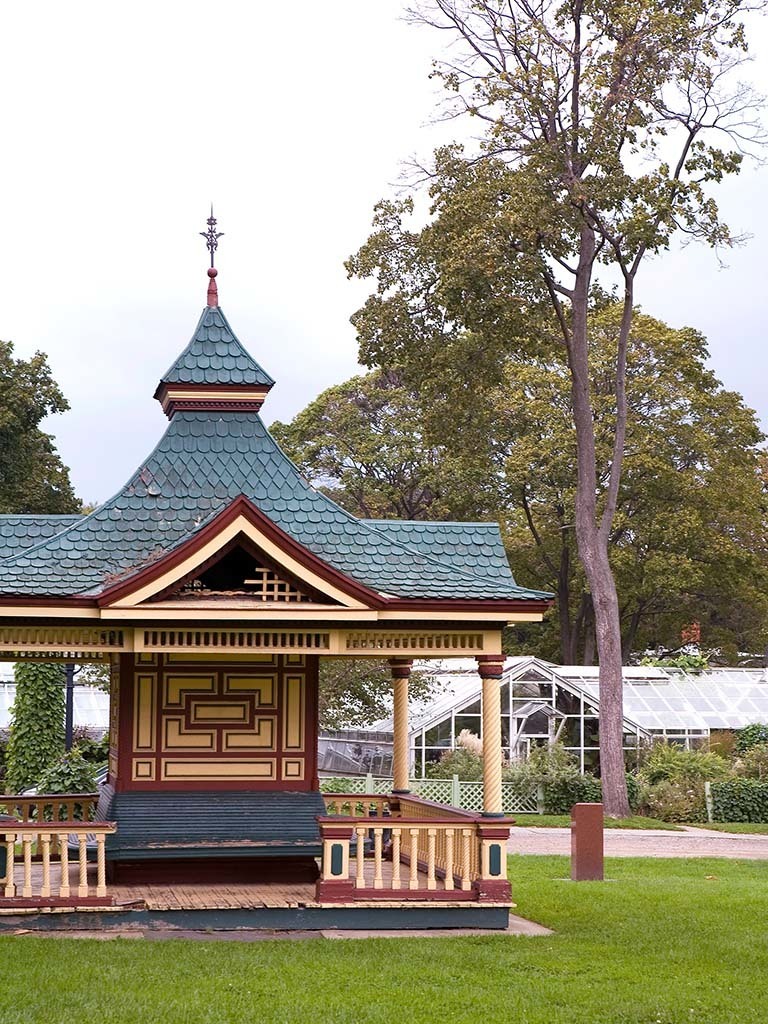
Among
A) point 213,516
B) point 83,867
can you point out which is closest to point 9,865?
point 83,867

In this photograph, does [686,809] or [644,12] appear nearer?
[644,12]

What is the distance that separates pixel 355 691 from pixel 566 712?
23.9 feet

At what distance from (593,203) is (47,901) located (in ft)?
61.6

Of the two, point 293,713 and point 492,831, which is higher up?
point 293,713

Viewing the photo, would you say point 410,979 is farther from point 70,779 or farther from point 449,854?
point 70,779

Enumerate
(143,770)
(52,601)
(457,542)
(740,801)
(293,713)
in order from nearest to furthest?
(52,601)
(143,770)
(293,713)
(457,542)
(740,801)

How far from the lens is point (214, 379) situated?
52.9ft

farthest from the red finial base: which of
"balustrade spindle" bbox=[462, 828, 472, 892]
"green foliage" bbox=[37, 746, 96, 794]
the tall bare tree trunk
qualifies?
the tall bare tree trunk

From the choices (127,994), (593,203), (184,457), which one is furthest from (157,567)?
(593,203)

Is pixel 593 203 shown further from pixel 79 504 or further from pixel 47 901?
pixel 79 504

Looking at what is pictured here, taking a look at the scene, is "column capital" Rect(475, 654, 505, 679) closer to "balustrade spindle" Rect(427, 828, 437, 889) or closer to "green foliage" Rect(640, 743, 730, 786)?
"balustrade spindle" Rect(427, 828, 437, 889)

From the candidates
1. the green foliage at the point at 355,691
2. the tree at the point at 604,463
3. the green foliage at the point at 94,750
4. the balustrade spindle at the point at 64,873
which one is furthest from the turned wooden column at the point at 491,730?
the tree at the point at 604,463

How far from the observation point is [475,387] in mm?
30562

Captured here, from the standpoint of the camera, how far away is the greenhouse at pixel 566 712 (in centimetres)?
3569
